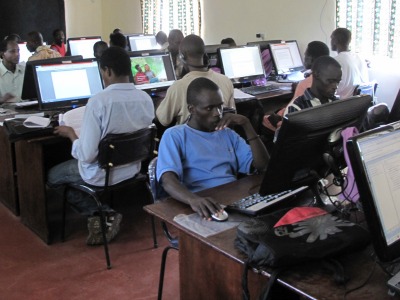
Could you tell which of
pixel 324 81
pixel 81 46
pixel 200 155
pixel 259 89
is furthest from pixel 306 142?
pixel 81 46

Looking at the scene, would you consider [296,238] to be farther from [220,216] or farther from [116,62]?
[116,62]

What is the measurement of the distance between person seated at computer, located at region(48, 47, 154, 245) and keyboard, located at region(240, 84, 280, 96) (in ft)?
6.22

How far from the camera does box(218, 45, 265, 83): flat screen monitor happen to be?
196 inches

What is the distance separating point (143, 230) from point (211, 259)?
1838mm

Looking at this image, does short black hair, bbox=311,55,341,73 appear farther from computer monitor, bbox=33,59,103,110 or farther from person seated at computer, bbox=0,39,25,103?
person seated at computer, bbox=0,39,25,103

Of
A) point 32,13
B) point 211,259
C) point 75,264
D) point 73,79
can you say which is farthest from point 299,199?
point 32,13

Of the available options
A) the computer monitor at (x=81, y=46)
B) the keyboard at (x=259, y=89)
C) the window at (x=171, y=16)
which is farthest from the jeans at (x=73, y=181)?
the window at (x=171, y=16)

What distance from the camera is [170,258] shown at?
304 cm

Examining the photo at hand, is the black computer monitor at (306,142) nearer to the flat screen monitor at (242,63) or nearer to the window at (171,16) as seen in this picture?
the flat screen monitor at (242,63)

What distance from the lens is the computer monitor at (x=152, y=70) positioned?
4.33 m

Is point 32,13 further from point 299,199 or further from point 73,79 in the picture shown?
point 299,199

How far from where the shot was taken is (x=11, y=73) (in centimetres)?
457

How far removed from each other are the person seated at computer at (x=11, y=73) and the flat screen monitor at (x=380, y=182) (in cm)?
383

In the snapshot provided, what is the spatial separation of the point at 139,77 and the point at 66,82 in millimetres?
814
